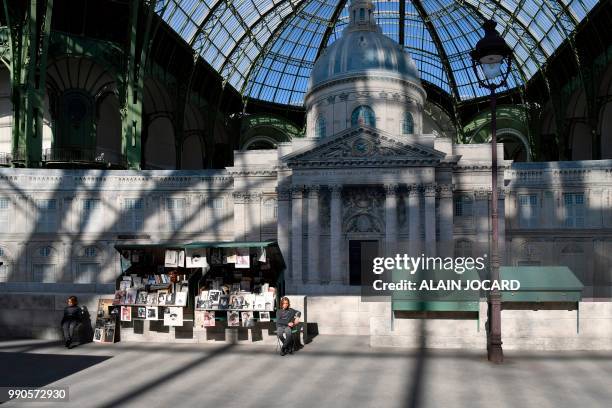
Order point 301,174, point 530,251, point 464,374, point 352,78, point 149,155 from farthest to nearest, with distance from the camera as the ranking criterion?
point 149,155, point 352,78, point 530,251, point 301,174, point 464,374

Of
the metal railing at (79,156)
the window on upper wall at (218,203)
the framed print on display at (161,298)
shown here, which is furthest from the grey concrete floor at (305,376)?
the metal railing at (79,156)

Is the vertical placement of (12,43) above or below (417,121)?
above

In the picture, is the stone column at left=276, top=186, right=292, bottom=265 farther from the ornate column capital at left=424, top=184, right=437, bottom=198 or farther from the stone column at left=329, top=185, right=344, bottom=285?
the ornate column capital at left=424, top=184, right=437, bottom=198

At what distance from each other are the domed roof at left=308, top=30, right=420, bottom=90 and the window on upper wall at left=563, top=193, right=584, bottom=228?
18859 mm

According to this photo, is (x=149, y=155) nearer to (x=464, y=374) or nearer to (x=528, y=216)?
(x=528, y=216)

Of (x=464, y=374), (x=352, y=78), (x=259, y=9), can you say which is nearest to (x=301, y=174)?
(x=352, y=78)

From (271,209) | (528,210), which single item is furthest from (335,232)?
(528,210)

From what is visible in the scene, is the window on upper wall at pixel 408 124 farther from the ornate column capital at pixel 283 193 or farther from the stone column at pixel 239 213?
the stone column at pixel 239 213

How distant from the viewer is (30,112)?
158ft

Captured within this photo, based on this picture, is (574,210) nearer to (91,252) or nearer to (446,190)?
(446,190)

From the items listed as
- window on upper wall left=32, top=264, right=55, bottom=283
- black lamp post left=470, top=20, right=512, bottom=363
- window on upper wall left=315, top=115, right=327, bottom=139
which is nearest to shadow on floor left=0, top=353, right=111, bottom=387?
black lamp post left=470, top=20, right=512, bottom=363

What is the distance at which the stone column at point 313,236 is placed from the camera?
46.3 m

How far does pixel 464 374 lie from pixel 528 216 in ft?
121

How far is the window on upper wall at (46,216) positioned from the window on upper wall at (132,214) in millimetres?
5577
